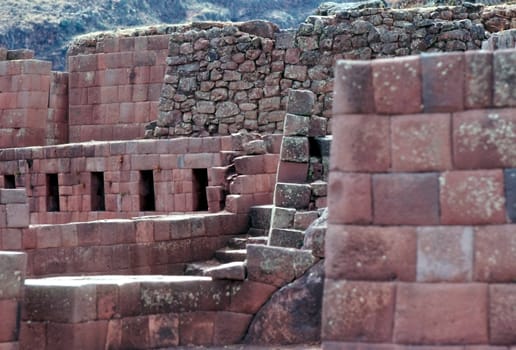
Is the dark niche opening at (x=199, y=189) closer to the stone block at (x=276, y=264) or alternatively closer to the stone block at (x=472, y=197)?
the stone block at (x=276, y=264)

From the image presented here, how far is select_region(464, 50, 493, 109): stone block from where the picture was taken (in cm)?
688

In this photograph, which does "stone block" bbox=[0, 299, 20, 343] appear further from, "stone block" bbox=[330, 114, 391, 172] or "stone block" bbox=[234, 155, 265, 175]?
"stone block" bbox=[234, 155, 265, 175]

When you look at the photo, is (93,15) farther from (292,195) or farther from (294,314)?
(294,314)

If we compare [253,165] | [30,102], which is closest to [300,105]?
[253,165]

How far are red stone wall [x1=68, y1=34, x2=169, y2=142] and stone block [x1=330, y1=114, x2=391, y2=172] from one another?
16.5 m

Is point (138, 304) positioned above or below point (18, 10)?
below

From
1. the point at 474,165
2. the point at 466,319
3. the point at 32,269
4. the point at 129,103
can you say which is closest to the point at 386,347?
the point at 466,319

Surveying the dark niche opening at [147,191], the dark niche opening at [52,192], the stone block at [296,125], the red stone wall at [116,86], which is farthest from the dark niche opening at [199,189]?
the stone block at [296,125]

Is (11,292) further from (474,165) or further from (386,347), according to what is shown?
(474,165)

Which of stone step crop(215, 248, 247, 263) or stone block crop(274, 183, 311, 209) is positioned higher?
stone block crop(274, 183, 311, 209)

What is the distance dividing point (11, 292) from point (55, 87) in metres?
16.0

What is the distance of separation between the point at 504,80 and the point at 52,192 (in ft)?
57.9

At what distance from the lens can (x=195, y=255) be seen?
16.1 meters

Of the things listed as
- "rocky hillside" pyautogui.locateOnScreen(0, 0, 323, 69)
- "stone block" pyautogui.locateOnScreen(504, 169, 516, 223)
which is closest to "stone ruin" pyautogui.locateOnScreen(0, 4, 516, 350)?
"stone block" pyautogui.locateOnScreen(504, 169, 516, 223)
